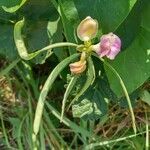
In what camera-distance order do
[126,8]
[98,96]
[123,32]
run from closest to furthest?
1. [126,8]
2. [123,32]
3. [98,96]

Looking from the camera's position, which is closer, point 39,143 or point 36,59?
point 36,59

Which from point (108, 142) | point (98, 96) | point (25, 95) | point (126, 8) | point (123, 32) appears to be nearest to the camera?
point (126, 8)

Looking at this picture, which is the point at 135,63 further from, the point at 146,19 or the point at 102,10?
the point at 102,10

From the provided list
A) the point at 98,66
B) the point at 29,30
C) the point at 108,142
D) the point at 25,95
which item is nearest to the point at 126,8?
the point at 98,66

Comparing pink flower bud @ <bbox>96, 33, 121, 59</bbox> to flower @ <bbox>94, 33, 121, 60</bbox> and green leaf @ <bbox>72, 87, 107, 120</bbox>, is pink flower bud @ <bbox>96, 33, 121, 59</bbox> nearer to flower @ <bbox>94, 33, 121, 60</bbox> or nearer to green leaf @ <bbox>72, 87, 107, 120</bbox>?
flower @ <bbox>94, 33, 121, 60</bbox>

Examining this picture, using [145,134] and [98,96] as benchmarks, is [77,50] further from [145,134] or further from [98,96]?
[145,134]

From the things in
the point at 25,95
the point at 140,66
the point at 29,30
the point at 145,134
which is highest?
the point at 29,30
